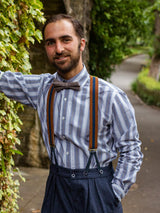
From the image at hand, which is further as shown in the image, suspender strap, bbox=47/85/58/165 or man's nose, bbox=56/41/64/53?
suspender strap, bbox=47/85/58/165

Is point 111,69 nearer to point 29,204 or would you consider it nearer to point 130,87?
point 29,204

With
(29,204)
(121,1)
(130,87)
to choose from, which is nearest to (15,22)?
(29,204)

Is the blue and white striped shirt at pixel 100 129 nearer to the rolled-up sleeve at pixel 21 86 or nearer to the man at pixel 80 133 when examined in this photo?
the man at pixel 80 133

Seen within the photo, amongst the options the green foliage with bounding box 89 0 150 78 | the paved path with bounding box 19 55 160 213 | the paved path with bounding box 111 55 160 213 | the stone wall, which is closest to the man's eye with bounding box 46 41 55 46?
the paved path with bounding box 19 55 160 213

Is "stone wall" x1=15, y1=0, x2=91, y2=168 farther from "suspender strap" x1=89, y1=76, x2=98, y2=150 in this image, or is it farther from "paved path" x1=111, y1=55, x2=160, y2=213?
"suspender strap" x1=89, y1=76, x2=98, y2=150

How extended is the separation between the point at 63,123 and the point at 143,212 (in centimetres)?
324

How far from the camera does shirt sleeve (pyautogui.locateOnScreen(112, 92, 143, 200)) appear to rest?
6.95 feet

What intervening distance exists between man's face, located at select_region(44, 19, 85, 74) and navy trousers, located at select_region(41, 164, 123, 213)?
629 millimetres

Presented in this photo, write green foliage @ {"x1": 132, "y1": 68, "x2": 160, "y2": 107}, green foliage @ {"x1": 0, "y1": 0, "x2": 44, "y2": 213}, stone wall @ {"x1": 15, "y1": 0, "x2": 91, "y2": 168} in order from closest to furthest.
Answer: green foliage @ {"x1": 0, "y1": 0, "x2": 44, "y2": 213} → stone wall @ {"x1": 15, "y1": 0, "x2": 91, "y2": 168} → green foliage @ {"x1": 132, "y1": 68, "x2": 160, "y2": 107}

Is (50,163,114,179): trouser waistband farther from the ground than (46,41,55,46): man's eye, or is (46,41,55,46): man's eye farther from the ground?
(46,41,55,46): man's eye

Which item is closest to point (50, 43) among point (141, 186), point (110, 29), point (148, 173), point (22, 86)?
point (22, 86)

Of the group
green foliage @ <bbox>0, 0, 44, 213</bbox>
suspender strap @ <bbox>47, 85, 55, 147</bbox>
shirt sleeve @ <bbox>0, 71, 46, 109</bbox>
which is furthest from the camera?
green foliage @ <bbox>0, 0, 44, 213</bbox>


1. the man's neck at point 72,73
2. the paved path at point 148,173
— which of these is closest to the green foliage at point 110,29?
the paved path at point 148,173

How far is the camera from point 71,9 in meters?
5.89
